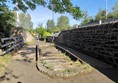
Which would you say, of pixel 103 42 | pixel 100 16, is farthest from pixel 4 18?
pixel 100 16

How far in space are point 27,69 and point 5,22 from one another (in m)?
9.12

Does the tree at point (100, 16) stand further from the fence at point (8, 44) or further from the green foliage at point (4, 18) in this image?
the fence at point (8, 44)

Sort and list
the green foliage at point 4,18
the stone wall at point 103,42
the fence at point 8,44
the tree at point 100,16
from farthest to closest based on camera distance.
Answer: the tree at point 100,16 < the green foliage at point 4,18 < the fence at point 8,44 < the stone wall at point 103,42

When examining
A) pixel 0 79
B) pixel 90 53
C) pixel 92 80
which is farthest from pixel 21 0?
pixel 92 80

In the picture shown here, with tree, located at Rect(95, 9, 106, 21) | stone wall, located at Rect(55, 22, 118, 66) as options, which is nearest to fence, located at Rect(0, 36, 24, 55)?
stone wall, located at Rect(55, 22, 118, 66)

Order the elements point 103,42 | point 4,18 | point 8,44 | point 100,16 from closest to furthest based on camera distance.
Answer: point 103,42 → point 8,44 → point 4,18 → point 100,16

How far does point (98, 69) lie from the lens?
25.7 feet

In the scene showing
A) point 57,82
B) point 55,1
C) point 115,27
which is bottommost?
point 57,82

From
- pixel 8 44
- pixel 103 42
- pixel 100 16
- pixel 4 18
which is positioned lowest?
pixel 8 44

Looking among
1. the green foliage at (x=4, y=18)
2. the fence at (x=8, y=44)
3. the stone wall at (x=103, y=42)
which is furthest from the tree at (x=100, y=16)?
the fence at (x=8, y=44)

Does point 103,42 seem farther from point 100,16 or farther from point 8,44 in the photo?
point 100,16

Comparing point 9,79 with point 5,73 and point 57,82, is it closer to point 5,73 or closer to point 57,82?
point 5,73

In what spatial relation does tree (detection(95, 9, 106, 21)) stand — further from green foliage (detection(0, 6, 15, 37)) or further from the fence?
the fence

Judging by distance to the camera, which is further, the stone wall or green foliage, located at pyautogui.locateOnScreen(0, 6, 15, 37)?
green foliage, located at pyautogui.locateOnScreen(0, 6, 15, 37)
